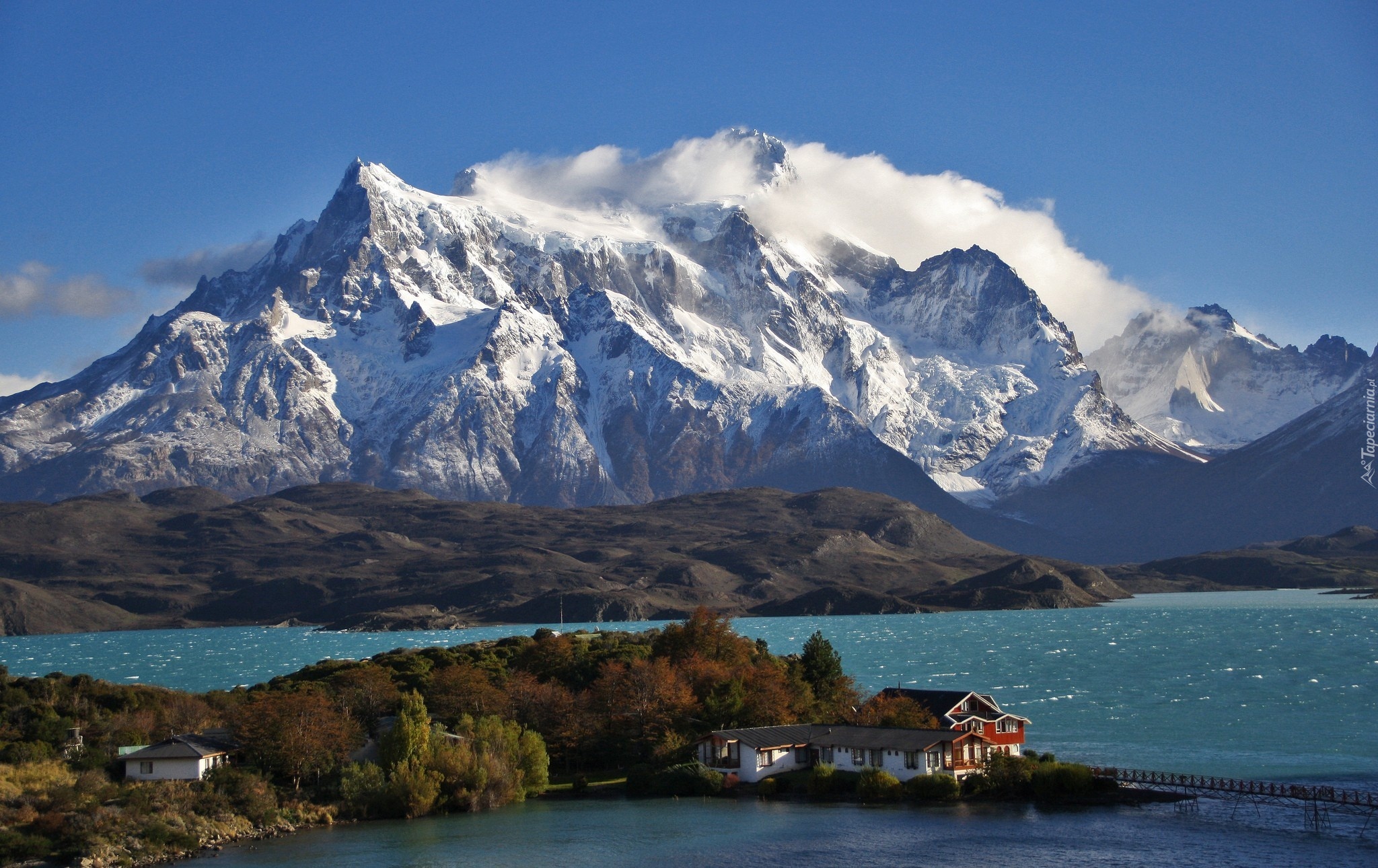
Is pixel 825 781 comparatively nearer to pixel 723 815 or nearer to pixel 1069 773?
pixel 723 815

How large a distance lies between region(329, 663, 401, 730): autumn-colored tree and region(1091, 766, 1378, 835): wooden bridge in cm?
4263

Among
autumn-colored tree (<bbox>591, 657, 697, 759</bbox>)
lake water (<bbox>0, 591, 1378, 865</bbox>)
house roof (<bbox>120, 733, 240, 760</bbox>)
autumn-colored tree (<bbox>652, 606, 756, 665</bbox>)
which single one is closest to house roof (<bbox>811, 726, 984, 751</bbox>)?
lake water (<bbox>0, 591, 1378, 865</bbox>)

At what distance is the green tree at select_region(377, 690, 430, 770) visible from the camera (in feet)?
286

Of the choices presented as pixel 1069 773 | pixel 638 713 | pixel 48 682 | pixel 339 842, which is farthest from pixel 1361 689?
pixel 48 682

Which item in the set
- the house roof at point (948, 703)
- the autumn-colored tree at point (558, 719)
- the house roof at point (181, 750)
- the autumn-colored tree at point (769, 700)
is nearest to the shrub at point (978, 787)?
the house roof at point (948, 703)

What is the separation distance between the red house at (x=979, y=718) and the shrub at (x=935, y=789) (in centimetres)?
582

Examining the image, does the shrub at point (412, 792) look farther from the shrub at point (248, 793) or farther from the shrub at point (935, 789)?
the shrub at point (935, 789)

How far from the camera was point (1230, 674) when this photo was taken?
155m

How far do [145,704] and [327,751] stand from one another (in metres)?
21.1

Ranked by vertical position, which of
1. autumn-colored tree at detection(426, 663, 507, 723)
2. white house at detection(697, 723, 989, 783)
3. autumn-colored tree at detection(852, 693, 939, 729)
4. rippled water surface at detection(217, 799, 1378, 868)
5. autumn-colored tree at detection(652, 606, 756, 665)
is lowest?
rippled water surface at detection(217, 799, 1378, 868)

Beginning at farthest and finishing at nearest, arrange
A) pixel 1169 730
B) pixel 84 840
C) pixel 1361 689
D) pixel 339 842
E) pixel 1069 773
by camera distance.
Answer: pixel 1361 689, pixel 1169 730, pixel 1069 773, pixel 339 842, pixel 84 840

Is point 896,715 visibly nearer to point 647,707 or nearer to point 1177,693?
point 647,707

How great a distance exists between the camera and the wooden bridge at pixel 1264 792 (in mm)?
80125

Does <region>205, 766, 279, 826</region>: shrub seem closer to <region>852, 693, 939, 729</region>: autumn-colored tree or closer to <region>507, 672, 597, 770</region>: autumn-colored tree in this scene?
<region>507, 672, 597, 770</region>: autumn-colored tree
